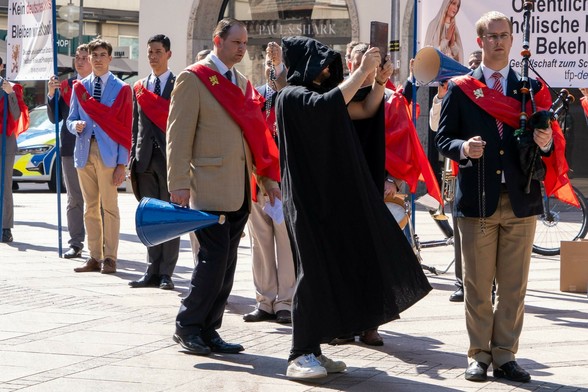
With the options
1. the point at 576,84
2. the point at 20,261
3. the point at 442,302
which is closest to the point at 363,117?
the point at 442,302

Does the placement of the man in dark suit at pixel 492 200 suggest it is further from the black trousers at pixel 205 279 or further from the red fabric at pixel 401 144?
the red fabric at pixel 401 144

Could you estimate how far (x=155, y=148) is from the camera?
32.6 ft

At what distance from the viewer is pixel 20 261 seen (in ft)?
37.8

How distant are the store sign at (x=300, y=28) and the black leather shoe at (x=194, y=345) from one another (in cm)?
1285

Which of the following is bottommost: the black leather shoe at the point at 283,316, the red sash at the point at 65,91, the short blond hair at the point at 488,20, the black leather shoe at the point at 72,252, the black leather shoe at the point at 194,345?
the black leather shoe at the point at 72,252

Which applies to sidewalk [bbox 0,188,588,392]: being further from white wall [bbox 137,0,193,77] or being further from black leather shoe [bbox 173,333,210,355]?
white wall [bbox 137,0,193,77]

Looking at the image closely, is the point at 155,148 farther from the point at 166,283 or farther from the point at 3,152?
the point at 3,152

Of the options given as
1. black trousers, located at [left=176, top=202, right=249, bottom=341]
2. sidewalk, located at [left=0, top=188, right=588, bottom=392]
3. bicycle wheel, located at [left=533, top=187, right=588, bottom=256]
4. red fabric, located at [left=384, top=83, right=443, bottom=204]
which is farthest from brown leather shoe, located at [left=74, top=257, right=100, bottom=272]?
bicycle wheel, located at [left=533, top=187, right=588, bottom=256]

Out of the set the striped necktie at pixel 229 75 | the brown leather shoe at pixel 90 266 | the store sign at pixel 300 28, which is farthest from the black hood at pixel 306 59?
the store sign at pixel 300 28

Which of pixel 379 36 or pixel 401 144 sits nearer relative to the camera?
pixel 379 36

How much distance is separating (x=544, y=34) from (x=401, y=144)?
7.30 ft

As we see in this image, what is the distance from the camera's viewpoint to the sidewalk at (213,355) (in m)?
6.38

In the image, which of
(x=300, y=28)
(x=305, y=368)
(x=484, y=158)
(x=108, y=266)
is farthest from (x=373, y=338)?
(x=300, y=28)

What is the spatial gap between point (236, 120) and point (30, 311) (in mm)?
2265
